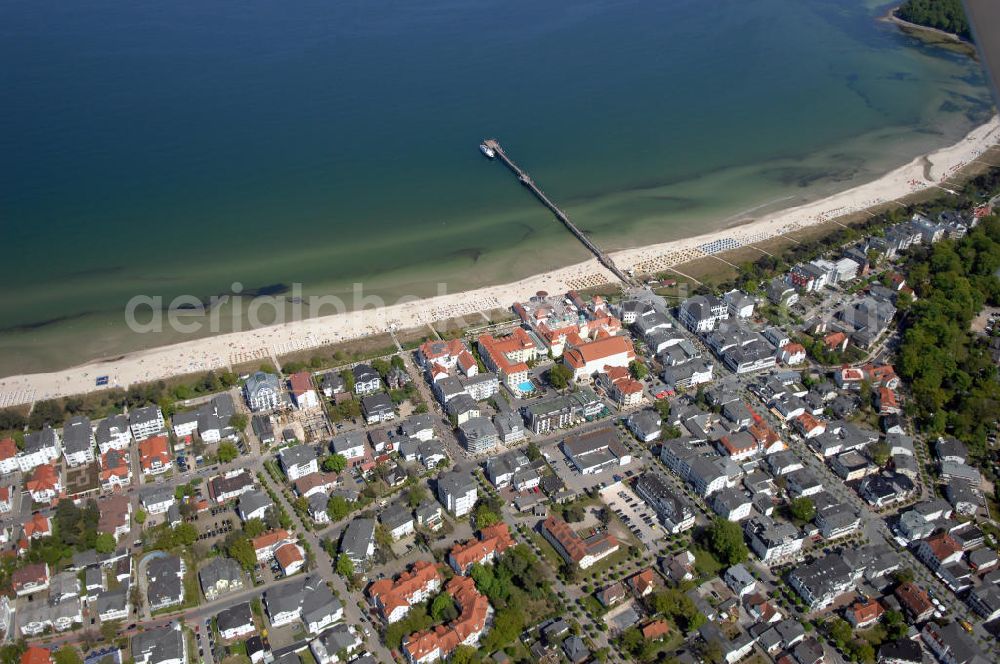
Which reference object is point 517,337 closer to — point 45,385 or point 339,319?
point 339,319

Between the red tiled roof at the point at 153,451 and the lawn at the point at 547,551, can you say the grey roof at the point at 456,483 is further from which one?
the red tiled roof at the point at 153,451

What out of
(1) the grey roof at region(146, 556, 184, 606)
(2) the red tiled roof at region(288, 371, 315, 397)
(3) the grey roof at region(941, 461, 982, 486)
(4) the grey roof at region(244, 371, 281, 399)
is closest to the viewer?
(1) the grey roof at region(146, 556, 184, 606)

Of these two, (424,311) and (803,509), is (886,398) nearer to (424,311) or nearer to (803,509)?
(803,509)

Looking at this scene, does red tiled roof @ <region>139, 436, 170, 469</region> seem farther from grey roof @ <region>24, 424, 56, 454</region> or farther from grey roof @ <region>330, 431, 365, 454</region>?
grey roof @ <region>330, 431, 365, 454</region>

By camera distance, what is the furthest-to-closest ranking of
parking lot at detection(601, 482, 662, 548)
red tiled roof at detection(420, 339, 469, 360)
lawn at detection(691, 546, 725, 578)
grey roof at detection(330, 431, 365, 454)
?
red tiled roof at detection(420, 339, 469, 360) < grey roof at detection(330, 431, 365, 454) < parking lot at detection(601, 482, 662, 548) < lawn at detection(691, 546, 725, 578)

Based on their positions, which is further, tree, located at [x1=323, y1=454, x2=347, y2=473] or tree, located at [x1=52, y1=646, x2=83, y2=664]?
A: tree, located at [x1=323, y1=454, x2=347, y2=473]

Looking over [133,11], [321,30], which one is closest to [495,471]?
[321,30]

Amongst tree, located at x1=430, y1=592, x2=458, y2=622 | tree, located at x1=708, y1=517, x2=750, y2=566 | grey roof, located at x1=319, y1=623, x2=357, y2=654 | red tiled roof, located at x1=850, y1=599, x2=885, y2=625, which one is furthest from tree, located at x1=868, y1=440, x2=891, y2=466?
grey roof, located at x1=319, y1=623, x2=357, y2=654
